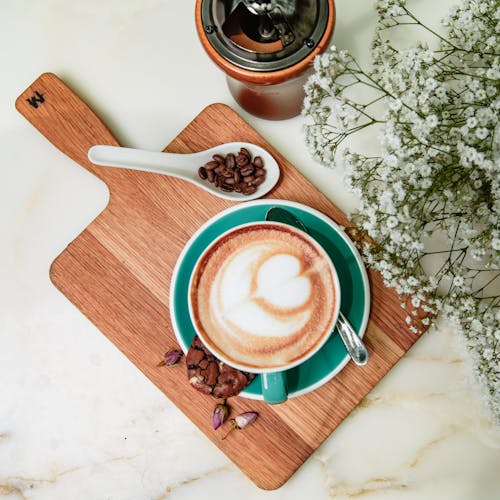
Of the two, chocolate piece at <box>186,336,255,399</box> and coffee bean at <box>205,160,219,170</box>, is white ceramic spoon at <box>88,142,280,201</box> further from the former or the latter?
chocolate piece at <box>186,336,255,399</box>

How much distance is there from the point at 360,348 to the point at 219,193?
381 mm

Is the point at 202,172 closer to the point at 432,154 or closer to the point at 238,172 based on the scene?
Answer: the point at 238,172

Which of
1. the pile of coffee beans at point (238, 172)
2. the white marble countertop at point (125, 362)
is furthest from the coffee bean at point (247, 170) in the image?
the white marble countertop at point (125, 362)

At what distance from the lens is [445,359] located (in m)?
1.20

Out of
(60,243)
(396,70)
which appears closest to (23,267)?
(60,243)

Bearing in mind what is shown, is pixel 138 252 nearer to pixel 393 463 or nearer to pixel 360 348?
pixel 360 348

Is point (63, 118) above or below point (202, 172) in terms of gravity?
above

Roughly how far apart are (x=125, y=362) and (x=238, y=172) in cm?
45

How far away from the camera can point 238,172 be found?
1139mm

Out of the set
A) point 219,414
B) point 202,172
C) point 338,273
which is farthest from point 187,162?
point 219,414

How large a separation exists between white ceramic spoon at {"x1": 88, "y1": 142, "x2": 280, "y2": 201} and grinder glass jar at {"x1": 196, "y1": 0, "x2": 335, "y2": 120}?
0.51 ft

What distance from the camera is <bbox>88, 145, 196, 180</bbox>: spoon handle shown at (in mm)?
1056

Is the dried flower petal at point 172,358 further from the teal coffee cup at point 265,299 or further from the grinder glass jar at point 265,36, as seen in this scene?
the grinder glass jar at point 265,36

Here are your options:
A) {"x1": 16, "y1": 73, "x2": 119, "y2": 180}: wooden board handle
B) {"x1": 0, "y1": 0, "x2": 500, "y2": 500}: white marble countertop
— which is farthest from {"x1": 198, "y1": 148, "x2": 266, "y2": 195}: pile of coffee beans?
{"x1": 16, "y1": 73, "x2": 119, "y2": 180}: wooden board handle
